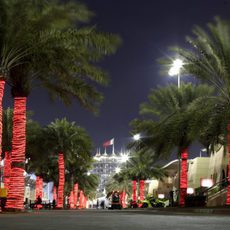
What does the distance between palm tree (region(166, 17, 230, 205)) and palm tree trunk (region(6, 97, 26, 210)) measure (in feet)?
30.1

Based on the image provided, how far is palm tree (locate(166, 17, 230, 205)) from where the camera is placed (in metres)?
25.9

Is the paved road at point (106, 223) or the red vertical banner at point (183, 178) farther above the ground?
the red vertical banner at point (183, 178)

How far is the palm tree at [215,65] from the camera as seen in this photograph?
25.9m

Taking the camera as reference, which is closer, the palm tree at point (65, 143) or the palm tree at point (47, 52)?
the palm tree at point (47, 52)

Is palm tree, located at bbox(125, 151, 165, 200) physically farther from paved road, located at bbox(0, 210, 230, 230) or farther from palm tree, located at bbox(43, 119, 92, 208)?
paved road, located at bbox(0, 210, 230, 230)

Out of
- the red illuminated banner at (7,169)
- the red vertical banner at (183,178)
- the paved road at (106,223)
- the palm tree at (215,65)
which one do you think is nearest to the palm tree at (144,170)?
the red vertical banner at (183,178)

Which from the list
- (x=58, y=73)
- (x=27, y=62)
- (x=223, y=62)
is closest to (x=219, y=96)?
(x=223, y=62)

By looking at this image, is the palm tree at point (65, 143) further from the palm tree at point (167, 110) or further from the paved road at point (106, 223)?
the paved road at point (106, 223)

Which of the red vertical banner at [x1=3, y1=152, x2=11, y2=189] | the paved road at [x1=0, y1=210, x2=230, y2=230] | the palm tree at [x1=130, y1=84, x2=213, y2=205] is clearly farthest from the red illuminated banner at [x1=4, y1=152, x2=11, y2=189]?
the paved road at [x1=0, y1=210, x2=230, y2=230]

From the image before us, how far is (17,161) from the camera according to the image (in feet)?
77.9

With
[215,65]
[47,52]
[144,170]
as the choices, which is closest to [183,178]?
[215,65]

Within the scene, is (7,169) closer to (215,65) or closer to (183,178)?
(183,178)

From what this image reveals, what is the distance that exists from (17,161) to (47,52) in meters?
5.27

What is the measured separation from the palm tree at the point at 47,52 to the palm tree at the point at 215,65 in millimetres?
5347
